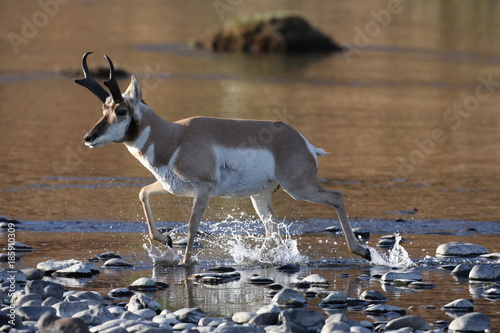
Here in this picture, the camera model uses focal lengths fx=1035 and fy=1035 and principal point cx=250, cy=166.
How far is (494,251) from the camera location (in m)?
13.2

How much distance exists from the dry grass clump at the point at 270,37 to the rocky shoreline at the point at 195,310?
30.7m

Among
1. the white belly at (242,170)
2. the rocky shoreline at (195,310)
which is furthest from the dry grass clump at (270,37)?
the rocky shoreline at (195,310)

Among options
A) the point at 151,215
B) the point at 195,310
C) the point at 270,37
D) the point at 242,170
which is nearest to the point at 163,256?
the point at 151,215

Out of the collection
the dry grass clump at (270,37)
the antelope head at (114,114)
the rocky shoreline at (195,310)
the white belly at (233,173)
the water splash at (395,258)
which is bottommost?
the rocky shoreline at (195,310)

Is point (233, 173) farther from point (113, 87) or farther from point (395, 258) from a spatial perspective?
point (395, 258)

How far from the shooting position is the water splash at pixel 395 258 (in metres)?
12.5

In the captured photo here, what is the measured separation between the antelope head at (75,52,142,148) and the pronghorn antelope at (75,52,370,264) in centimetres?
1

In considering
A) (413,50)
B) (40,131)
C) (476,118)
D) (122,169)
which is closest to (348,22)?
(413,50)

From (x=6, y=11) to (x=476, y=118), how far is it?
36.3 m

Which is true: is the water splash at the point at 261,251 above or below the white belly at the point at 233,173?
below

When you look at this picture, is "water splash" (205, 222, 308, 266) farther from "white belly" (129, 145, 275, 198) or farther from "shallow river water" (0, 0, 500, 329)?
"white belly" (129, 145, 275, 198)

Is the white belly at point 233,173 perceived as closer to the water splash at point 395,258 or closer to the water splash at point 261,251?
the water splash at point 261,251

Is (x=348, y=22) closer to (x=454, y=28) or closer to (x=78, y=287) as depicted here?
(x=454, y=28)

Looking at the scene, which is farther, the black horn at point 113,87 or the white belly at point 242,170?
the white belly at point 242,170
